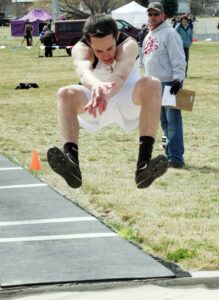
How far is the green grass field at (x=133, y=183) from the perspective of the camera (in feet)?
23.4

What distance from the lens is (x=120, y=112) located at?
238 inches

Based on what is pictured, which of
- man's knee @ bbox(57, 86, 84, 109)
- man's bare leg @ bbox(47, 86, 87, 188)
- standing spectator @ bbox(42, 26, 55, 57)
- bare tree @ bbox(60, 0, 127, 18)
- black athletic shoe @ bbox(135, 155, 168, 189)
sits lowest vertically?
bare tree @ bbox(60, 0, 127, 18)

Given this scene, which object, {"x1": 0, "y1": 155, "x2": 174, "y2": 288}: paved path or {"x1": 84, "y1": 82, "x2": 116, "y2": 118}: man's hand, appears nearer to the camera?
{"x1": 84, "y1": 82, "x2": 116, "y2": 118}: man's hand

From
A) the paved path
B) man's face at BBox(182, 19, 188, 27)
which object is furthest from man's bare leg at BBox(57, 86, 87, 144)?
man's face at BBox(182, 19, 188, 27)

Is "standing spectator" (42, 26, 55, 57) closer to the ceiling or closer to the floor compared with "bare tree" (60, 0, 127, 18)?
closer to the ceiling

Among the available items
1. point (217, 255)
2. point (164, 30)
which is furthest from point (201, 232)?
point (164, 30)

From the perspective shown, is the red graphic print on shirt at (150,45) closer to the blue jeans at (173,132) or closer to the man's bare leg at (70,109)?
the blue jeans at (173,132)

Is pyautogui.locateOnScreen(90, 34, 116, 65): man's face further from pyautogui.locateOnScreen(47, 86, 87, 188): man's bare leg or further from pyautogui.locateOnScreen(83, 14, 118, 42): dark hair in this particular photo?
pyautogui.locateOnScreen(47, 86, 87, 188): man's bare leg

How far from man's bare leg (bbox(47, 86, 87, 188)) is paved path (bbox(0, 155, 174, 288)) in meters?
0.74

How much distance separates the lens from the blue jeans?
10.5 metres

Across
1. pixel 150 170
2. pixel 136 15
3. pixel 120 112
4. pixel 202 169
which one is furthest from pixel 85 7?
pixel 150 170

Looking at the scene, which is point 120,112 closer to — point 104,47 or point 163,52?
point 104,47

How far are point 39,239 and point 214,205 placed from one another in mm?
2240

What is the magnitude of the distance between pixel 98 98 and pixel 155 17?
184 inches
